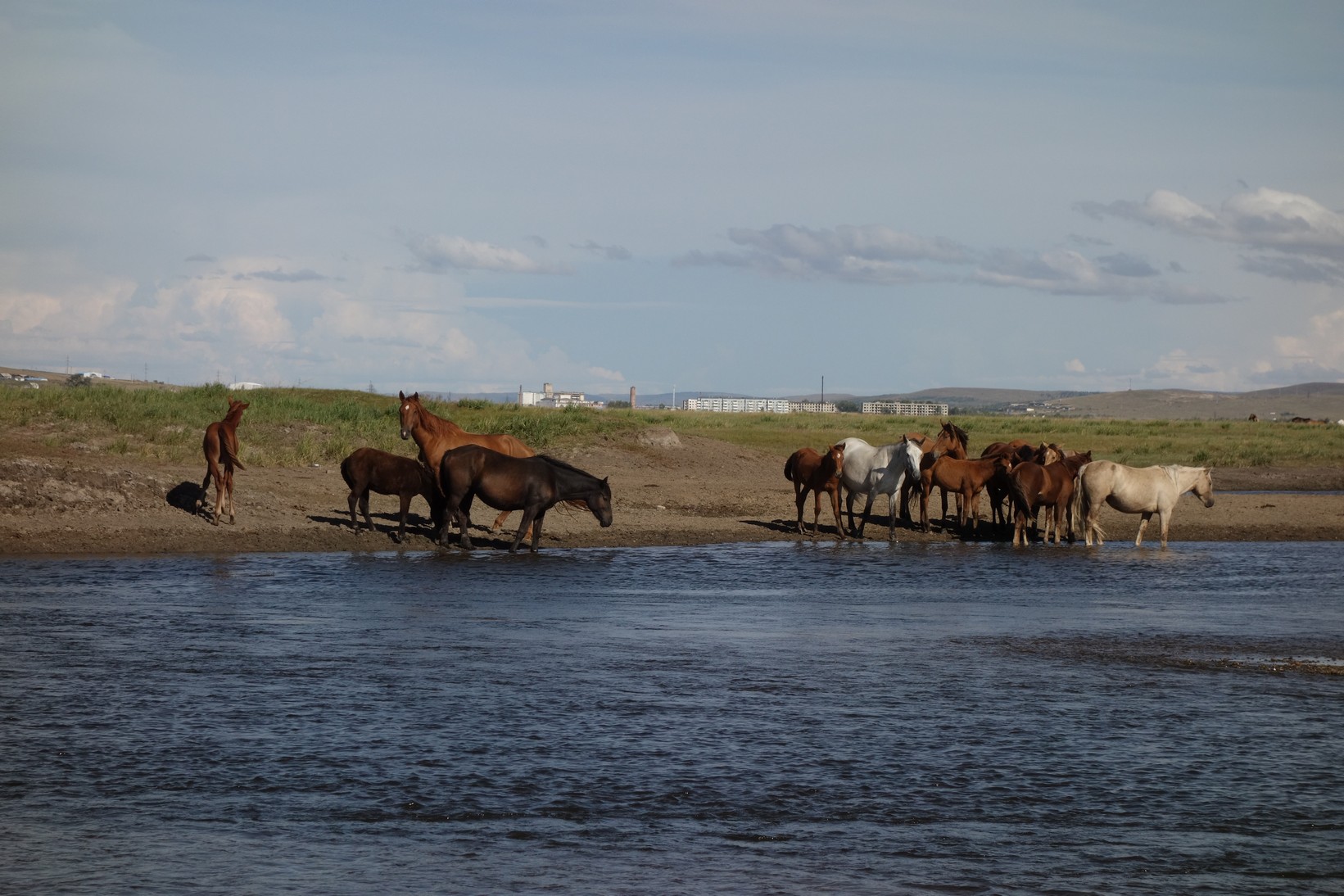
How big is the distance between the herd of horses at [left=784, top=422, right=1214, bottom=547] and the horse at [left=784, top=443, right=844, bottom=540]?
0.04ft

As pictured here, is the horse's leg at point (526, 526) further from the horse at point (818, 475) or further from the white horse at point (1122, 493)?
the white horse at point (1122, 493)

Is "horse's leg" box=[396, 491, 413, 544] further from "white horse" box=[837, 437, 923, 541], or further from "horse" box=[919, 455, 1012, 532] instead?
"horse" box=[919, 455, 1012, 532]

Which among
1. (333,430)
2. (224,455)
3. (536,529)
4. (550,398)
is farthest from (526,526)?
(550,398)

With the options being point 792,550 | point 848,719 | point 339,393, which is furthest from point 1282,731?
point 339,393

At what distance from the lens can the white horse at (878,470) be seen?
22.8m

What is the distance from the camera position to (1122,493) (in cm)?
2339

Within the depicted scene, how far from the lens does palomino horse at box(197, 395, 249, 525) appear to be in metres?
19.5

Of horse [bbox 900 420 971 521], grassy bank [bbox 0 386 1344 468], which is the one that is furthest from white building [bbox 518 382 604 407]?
horse [bbox 900 420 971 521]

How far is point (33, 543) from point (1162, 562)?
15.3 meters

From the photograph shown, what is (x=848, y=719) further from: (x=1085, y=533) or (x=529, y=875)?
(x=1085, y=533)

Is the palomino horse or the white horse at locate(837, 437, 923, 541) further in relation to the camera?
the white horse at locate(837, 437, 923, 541)

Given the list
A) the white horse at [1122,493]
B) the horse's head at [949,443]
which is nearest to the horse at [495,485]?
the white horse at [1122,493]

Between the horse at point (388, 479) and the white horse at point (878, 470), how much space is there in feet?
22.4

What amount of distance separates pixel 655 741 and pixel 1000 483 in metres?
16.6
